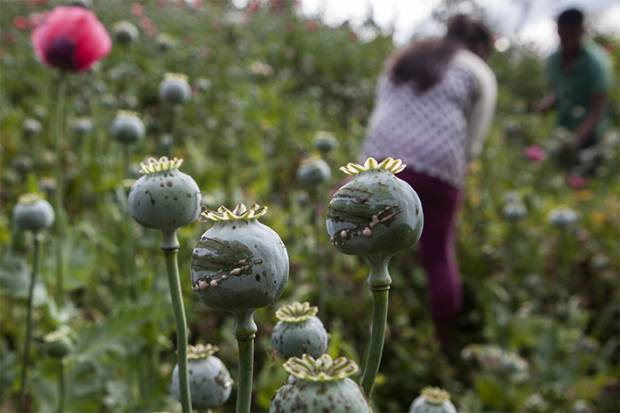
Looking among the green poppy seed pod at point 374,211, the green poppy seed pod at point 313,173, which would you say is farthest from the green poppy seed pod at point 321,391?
the green poppy seed pod at point 313,173

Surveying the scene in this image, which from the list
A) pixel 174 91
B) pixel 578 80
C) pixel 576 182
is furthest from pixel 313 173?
pixel 578 80

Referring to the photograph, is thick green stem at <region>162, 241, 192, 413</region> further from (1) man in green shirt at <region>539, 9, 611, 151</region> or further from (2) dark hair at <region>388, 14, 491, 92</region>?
(1) man in green shirt at <region>539, 9, 611, 151</region>

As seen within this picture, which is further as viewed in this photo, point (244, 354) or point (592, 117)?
point (592, 117)

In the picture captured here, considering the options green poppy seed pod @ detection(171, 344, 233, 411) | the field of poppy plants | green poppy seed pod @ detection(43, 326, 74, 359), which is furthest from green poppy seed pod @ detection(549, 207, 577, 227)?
green poppy seed pod @ detection(171, 344, 233, 411)

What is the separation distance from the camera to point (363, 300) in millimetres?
2752

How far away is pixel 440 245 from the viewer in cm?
283

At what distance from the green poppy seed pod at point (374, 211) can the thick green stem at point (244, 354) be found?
0.08 metres

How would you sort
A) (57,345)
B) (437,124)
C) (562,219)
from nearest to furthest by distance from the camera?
(57,345)
(562,219)
(437,124)

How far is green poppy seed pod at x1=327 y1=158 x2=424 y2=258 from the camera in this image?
455 millimetres

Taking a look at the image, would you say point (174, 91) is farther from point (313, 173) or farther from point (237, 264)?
point (237, 264)

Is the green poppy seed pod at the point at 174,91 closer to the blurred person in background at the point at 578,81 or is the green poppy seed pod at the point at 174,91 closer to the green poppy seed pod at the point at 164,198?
the green poppy seed pod at the point at 164,198

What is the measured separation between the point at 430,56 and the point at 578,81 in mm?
2363

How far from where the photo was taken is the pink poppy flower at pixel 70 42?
171 cm

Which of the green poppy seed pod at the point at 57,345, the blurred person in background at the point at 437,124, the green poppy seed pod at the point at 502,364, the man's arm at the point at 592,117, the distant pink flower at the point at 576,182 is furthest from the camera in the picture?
the man's arm at the point at 592,117
